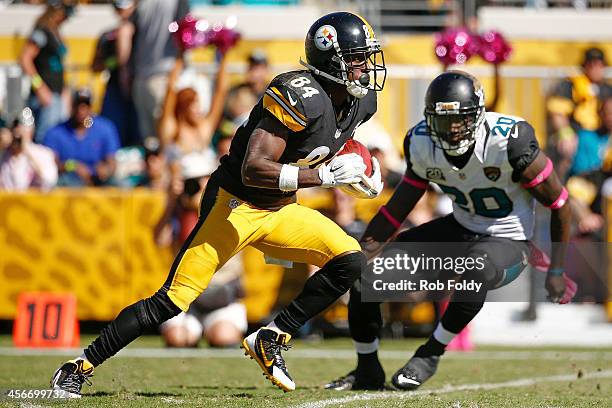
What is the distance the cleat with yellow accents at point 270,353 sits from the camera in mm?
5547

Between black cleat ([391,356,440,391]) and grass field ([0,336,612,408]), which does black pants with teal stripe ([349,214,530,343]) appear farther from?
grass field ([0,336,612,408])

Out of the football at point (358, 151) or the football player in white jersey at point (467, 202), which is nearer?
the football at point (358, 151)

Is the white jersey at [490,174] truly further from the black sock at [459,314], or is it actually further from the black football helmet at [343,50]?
the black football helmet at [343,50]

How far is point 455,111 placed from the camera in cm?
596

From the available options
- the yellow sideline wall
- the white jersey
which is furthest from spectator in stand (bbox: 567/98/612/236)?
the white jersey

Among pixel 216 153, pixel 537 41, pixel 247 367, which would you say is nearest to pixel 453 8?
pixel 537 41

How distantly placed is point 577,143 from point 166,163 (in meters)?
3.88

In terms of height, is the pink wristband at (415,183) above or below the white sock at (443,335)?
above

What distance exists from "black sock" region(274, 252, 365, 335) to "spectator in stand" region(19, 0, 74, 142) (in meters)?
5.73

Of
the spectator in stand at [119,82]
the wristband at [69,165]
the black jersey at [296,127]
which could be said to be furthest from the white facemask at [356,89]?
the spectator in stand at [119,82]


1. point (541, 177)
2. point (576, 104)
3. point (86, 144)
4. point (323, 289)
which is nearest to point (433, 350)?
point (323, 289)

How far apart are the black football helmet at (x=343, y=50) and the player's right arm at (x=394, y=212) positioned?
2.56 feet

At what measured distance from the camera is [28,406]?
518 cm

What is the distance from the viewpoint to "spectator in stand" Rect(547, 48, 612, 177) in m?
10.4
